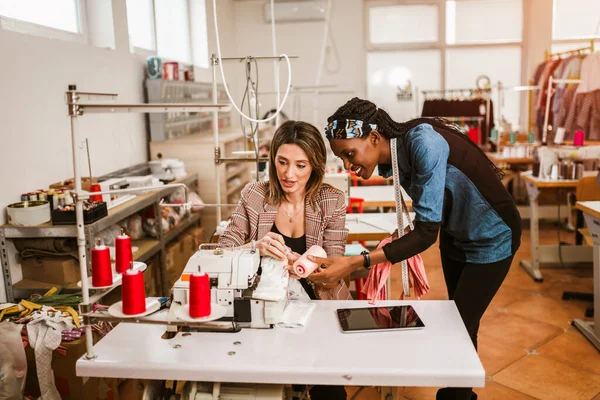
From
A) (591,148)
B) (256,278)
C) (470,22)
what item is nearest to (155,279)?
(256,278)

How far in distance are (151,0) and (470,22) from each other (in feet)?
16.4

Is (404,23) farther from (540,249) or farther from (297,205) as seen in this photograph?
(297,205)

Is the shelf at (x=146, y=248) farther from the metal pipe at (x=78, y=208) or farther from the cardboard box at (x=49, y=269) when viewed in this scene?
the metal pipe at (x=78, y=208)

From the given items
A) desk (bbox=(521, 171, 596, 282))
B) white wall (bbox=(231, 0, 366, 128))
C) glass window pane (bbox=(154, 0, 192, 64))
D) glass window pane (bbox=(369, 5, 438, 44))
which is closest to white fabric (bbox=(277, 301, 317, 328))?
desk (bbox=(521, 171, 596, 282))

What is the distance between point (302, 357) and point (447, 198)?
0.73 metres

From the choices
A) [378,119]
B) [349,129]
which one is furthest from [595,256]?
[349,129]

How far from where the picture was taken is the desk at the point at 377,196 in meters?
3.93

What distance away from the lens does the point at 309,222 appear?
2217 mm

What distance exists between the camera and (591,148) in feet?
17.1

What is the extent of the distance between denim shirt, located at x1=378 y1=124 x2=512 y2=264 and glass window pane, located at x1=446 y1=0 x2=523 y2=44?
7.01m

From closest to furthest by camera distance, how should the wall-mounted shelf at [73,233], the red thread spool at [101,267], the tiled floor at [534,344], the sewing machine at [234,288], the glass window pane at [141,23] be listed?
1. the red thread spool at [101,267]
2. the sewing machine at [234,288]
3. the tiled floor at [534,344]
4. the wall-mounted shelf at [73,233]
5. the glass window pane at [141,23]

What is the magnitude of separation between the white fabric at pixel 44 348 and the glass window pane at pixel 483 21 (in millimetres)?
7357

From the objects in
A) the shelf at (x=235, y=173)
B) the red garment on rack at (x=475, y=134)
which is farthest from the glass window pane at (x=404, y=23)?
the shelf at (x=235, y=173)

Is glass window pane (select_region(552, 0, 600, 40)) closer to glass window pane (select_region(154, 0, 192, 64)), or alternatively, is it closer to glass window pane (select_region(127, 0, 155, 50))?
glass window pane (select_region(154, 0, 192, 64))
